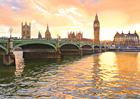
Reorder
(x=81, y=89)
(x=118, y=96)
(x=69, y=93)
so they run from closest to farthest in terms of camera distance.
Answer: (x=118, y=96) → (x=69, y=93) → (x=81, y=89)

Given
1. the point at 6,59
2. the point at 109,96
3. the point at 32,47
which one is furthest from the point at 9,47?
the point at 109,96

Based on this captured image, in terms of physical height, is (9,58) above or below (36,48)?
below

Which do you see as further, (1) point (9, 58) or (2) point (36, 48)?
(2) point (36, 48)

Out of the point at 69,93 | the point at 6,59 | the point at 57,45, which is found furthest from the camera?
the point at 57,45

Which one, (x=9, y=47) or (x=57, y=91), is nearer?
(x=57, y=91)

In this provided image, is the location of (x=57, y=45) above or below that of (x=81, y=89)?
above

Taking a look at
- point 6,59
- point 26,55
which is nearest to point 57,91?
point 6,59

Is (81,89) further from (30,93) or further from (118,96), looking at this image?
(30,93)

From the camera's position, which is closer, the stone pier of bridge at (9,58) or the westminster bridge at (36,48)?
the stone pier of bridge at (9,58)

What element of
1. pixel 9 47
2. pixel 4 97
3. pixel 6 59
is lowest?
pixel 4 97

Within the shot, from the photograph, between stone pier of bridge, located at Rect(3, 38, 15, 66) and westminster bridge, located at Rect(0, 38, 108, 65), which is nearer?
stone pier of bridge, located at Rect(3, 38, 15, 66)

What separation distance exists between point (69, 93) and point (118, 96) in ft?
15.7

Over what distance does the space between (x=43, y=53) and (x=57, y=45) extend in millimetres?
6303

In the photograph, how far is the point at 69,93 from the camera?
16.8m
